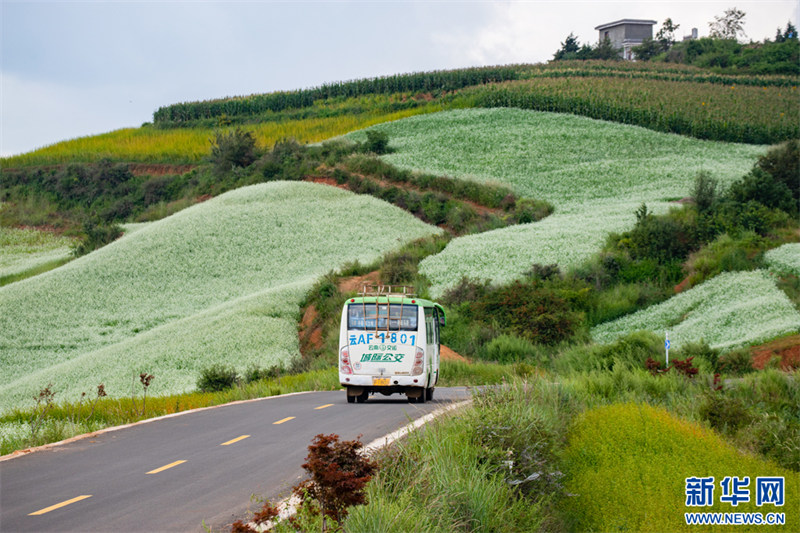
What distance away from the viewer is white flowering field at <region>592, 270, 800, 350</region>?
26.7 m

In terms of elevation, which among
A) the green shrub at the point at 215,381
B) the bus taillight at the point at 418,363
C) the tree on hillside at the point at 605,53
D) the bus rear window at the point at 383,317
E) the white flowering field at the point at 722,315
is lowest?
the white flowering field at the point at 722,315

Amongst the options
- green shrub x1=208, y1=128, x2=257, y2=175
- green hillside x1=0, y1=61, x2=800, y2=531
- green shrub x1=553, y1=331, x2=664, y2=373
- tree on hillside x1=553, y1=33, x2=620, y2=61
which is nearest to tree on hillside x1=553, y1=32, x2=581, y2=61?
tree on hillside x1=553, y1=33, x2=620, y2=61

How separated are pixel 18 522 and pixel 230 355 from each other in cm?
2455

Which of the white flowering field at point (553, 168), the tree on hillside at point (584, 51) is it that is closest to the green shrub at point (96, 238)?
the white flowering field at point (553, 168)

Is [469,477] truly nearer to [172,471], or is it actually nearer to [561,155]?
[172,471]

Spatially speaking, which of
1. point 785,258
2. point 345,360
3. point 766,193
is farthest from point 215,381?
point 766,193

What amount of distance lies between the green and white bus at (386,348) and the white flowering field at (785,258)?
22.1 metres

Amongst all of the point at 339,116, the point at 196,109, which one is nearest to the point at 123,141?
the point at 196,109

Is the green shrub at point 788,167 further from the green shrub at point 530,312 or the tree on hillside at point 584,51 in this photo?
the tree on hillside at point 584,51

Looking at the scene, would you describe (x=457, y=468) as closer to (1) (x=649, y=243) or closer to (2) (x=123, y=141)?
(1) (x=649, y=243)

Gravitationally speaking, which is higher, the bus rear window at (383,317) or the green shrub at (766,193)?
the bus rear window at (383,317)

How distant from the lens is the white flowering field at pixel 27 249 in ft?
192

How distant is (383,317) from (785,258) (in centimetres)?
2461

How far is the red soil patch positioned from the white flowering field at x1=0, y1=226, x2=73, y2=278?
50747 mm
